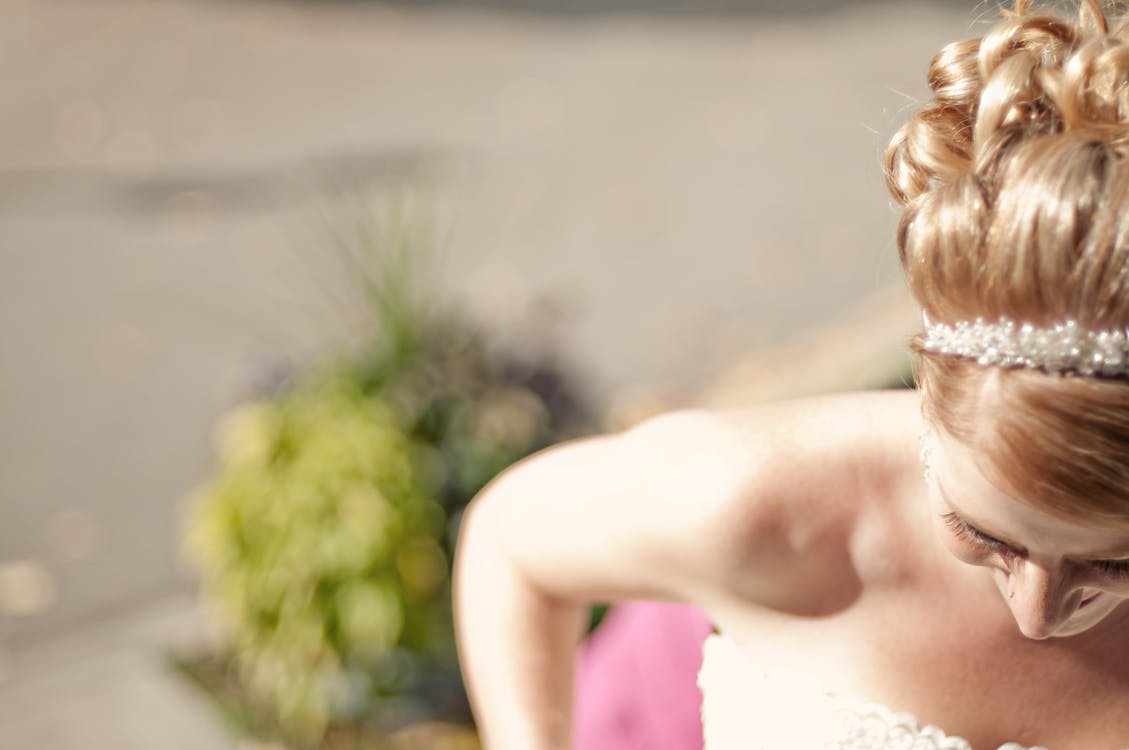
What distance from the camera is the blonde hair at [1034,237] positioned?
1198 millimetres

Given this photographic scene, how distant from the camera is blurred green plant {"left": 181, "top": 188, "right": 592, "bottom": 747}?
10.0 feet

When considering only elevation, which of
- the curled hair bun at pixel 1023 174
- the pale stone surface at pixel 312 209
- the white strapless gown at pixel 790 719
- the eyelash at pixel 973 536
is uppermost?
the curled hair bun at pixel 1023 174

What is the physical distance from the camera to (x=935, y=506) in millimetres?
1480

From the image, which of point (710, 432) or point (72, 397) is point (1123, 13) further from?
point (72, 397)

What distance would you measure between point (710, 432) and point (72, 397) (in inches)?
170

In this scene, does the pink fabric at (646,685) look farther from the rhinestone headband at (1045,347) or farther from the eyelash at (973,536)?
the rhinestone headband at (1045,347)

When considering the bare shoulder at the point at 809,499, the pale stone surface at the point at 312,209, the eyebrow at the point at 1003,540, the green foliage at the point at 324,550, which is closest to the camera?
the eyebrow at the point at 1003,540

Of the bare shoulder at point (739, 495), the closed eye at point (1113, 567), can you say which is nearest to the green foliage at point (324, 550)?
the bare shoulder at point (739, 495)

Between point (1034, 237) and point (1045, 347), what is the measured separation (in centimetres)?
11

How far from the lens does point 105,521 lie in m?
4.75

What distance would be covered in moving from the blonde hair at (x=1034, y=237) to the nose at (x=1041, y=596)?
129mm

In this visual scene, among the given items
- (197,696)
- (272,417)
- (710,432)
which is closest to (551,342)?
(272,417)

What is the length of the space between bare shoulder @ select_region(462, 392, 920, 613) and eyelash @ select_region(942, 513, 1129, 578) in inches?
8.7

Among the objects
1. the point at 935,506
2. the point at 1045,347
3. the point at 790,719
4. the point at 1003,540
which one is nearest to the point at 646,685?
the point at 790,719
